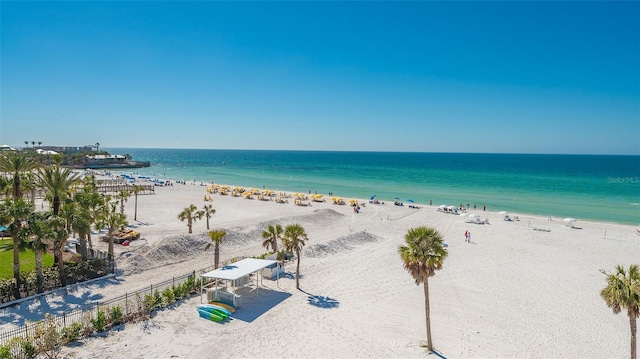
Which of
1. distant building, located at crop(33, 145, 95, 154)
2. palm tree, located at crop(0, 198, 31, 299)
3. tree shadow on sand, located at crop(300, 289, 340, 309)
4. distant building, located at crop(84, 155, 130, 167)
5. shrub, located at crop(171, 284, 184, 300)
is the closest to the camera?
palm tree, located at crop(0, 198, 31, 299)

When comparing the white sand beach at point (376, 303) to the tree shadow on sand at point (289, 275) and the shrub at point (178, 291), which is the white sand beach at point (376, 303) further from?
the shrub at point (178, 291)

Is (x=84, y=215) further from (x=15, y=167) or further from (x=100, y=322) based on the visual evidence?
(x=15, y=167)

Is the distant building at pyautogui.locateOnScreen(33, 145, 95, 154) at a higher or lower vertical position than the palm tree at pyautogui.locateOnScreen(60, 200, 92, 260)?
higher

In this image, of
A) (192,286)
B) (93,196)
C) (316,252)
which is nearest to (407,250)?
(192,286)

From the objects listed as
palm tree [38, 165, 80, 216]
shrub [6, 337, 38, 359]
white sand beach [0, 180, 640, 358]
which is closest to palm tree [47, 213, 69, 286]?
white sand beach [0, 180, 640, 358]

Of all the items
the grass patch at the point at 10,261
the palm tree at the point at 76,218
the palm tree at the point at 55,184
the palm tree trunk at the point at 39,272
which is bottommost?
the grass patch at the point at 10,261

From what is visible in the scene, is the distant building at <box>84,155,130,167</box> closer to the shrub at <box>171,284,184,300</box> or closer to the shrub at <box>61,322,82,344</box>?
the shrub at <box>171,284,184,300</box>

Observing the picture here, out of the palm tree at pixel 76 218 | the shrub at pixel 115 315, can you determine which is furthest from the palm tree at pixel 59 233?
the shrub at pixel 115 315
